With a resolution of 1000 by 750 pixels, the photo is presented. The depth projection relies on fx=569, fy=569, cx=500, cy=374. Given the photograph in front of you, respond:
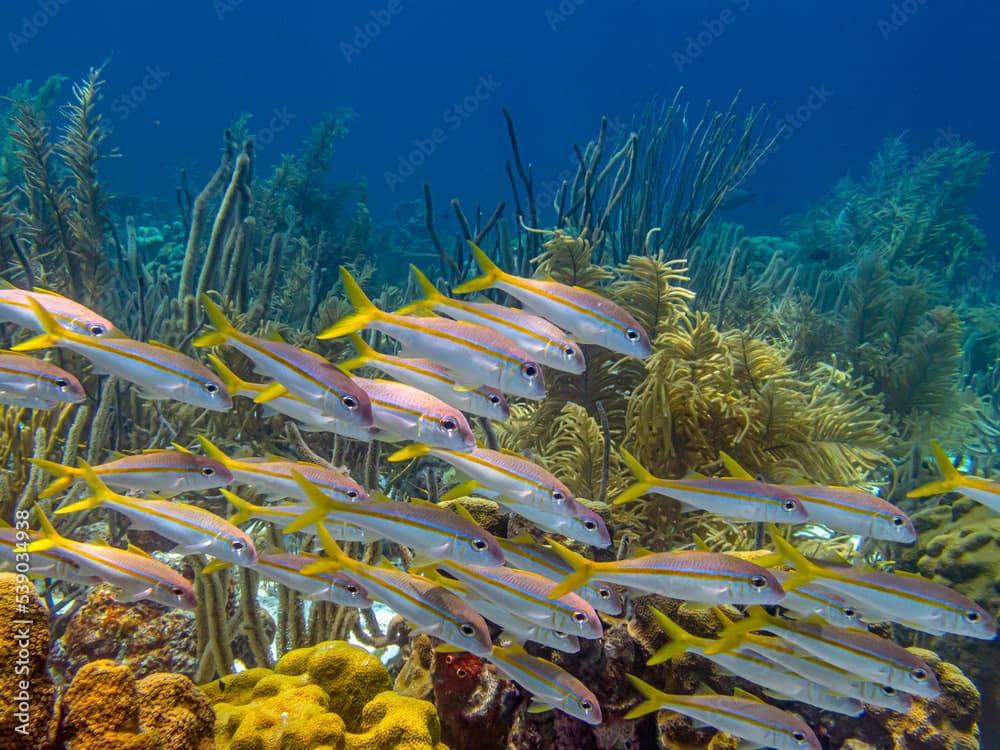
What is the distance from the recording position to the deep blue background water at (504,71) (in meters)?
82.2

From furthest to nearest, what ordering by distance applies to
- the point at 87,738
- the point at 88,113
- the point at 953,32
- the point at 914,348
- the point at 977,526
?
the point at 953,32, the point at 914,348, the point at 88,113, the point at 977,526, the point at 87,738

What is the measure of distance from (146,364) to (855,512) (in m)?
3.14

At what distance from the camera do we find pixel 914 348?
739cm

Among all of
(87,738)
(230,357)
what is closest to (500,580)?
(87,738)

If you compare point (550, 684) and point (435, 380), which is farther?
point (435, 380)

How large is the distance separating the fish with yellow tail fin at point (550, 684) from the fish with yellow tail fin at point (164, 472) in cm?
142

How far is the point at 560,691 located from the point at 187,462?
6.02 feet

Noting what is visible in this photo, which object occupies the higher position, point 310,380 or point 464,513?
point 310,380

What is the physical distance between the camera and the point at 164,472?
2.50 meters

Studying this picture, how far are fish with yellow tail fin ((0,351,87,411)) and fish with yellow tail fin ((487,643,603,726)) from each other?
2236mm

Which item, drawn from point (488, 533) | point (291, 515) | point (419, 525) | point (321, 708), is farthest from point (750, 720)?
point (291, 515)

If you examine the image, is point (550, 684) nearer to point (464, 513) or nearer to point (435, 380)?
point (464, 513)

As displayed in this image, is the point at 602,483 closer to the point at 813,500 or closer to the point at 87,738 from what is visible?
the point at 813,500

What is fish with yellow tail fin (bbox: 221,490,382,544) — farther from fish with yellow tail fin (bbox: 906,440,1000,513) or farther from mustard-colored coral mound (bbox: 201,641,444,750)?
fish with yellow tail fin (bbox: 906,440,1000,513)
